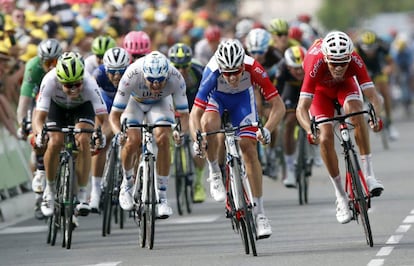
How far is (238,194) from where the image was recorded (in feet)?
45.1

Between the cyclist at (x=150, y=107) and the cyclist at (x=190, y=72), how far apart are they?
2596 millimetres

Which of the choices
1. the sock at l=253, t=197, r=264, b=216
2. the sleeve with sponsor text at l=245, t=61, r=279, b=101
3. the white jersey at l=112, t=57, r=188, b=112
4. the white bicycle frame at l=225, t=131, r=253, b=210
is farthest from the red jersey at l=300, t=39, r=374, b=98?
the white jersey at l=112, t=57, r=188, b=112

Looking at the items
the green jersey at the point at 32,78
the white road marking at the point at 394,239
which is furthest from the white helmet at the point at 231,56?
the green jersey at the point at 32,78

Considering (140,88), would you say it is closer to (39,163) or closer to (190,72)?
(39,163)

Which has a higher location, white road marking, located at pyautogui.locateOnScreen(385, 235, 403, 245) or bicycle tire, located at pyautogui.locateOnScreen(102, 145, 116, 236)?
bicycle tire, located at pyautogui.locateOnScreen(102, 145, 116, 236)

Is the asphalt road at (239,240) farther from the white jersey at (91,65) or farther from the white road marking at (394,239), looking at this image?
the white jersey at (91,65)

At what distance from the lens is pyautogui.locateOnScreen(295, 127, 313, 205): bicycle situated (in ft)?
61.3

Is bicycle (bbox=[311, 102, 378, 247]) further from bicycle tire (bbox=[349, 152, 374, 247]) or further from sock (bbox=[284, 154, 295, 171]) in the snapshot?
sock (bbox=[284, 154, 295, 171])

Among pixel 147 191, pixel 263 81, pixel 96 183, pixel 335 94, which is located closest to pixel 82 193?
pixel 96 183

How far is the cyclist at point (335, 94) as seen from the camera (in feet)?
46.3

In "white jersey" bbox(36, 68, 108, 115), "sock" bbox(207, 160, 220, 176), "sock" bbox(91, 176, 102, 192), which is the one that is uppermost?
"white jersey" bbox(36, 68, 108, 115)

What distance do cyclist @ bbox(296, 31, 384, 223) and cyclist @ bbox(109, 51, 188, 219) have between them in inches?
50.9

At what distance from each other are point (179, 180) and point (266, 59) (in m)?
3.26

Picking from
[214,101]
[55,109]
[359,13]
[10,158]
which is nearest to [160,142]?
[214,101]
